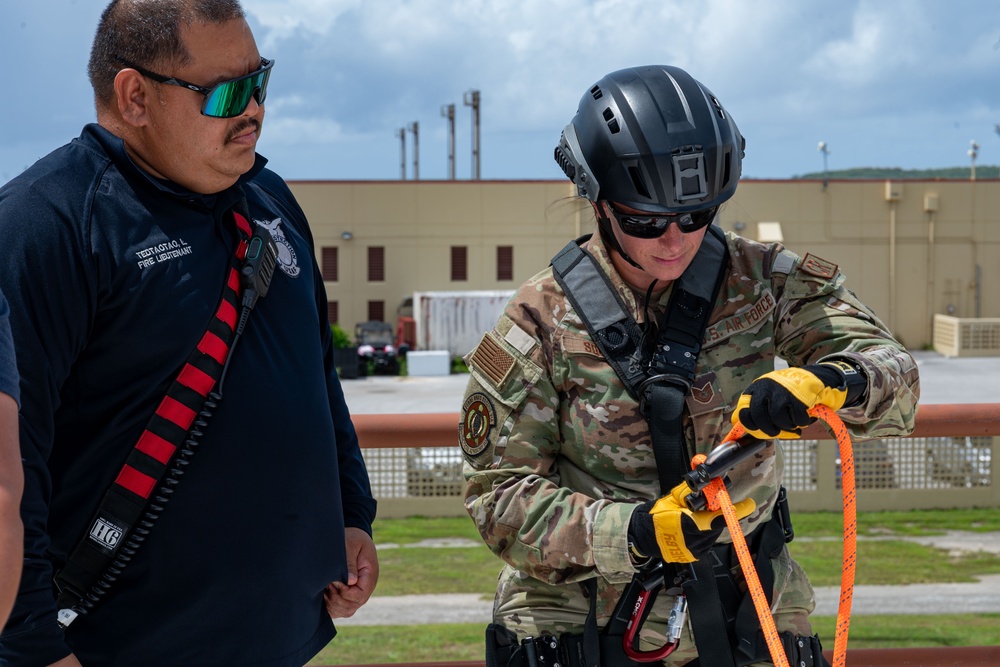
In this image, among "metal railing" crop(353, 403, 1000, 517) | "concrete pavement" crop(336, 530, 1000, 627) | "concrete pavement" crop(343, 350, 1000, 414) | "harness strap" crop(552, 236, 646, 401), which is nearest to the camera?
"harness strap" crop(552, 236, 646, 401)

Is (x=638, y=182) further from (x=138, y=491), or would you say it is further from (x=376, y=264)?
(x=376, y=264)

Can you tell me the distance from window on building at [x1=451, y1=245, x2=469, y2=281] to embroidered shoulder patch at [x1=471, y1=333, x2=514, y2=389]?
45372 millimetres

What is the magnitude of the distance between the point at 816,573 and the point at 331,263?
122 feet

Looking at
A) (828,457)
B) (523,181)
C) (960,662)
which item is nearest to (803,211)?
(523,181)

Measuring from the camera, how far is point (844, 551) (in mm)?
2270

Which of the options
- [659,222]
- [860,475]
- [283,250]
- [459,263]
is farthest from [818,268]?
[459,263]

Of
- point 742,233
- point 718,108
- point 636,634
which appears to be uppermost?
point 742,233

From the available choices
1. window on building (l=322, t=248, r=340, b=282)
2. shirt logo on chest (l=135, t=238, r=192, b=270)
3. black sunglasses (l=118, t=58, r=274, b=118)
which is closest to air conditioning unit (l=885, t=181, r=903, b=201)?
window on building (l=322, t=248, r=340, b=282)

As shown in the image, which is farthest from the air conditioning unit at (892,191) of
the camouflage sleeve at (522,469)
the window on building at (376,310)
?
the camouflage sleeve at (522,469)

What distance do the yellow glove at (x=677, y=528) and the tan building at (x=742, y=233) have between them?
43.5 metres

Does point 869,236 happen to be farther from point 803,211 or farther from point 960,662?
point 960,662

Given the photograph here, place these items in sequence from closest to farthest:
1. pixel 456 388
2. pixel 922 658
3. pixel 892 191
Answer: pixel 922 658, pixel 456 388, pixel 892 191

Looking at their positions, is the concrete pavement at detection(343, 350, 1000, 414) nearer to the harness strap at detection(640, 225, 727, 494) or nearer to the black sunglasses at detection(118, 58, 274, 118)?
the harness strap at detection(640, 225, 727, 494)

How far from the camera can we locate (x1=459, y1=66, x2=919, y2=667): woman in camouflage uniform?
2.54m
